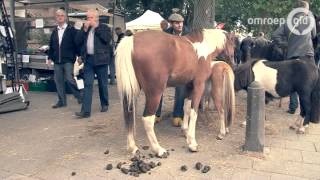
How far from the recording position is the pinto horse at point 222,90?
536 cm

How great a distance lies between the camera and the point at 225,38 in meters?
5.34

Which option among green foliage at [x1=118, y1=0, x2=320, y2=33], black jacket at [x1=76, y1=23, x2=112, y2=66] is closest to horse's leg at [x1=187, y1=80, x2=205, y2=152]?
black jacket at [x1=76, y1=23, x2=112, y2=66]

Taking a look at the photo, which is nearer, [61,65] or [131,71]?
[131,71]

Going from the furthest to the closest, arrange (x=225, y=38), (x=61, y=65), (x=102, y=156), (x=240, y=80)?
(x=61, y=65) < (x=240, y=80) < (x=225, y=38) < (x=102, y=156)

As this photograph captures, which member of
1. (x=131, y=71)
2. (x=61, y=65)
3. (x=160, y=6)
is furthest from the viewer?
(x=160, y=6)

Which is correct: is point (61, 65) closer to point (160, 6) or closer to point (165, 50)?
point (165, 50)

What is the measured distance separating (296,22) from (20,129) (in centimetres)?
503

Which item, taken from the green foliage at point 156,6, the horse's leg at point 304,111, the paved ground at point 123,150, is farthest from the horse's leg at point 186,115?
the green foliage at point 156,6

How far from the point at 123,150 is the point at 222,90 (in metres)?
1.70

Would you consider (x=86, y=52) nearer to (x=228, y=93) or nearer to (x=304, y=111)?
(x=228, y=93)

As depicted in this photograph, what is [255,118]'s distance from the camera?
15.5 feet

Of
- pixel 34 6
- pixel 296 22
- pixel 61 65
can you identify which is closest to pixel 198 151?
pixel 296 22

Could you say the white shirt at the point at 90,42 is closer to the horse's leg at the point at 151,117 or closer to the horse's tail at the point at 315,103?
the horse's leg at the point at 151,117

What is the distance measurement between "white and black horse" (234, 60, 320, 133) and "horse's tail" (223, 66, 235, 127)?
0.63m
